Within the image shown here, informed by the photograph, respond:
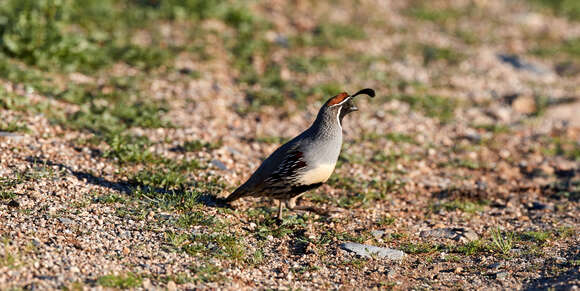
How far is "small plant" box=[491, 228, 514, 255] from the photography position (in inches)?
248

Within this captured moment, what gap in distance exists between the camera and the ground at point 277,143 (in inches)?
227

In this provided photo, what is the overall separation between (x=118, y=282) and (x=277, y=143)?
425cm

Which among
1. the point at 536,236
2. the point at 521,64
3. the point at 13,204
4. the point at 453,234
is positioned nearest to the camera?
the point at 13,204

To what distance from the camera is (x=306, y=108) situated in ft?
33.3

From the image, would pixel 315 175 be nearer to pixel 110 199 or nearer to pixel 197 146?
pixel 110 199

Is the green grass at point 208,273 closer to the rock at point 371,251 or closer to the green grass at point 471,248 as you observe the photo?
the rock at point 371,251

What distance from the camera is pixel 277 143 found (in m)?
8.95

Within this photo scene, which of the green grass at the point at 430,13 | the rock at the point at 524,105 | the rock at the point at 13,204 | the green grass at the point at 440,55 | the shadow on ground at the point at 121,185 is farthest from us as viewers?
the green grass at the point at 430,13

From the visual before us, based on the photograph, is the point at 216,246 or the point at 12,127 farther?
the point at 12,127

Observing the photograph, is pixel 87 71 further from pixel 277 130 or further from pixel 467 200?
pixel 467 200

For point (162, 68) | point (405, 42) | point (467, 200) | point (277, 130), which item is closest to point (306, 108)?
point (277, 130)

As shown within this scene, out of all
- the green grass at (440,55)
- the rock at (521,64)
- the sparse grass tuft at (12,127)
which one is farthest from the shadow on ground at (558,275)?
the rock at (521,64)

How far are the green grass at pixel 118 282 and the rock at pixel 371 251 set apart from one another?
212cm

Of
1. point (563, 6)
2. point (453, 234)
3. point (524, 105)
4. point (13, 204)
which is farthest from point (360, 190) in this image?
point (563, 6)
